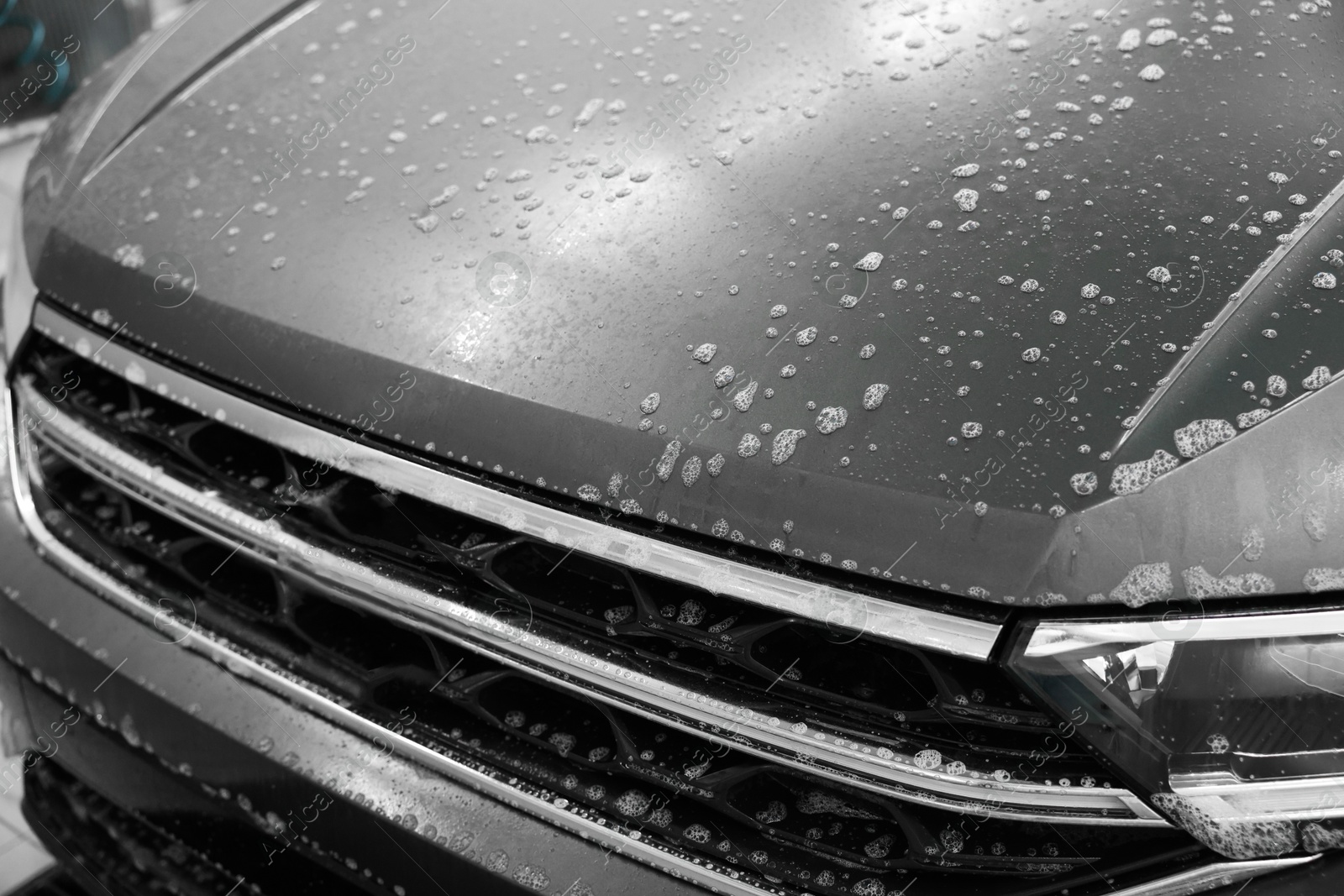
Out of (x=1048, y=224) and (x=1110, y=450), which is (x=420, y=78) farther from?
(x=1110, y=450)

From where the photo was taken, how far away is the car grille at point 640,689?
2.91 feet

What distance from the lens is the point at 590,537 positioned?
3.15 ft

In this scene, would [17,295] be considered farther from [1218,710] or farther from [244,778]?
→ [1218,710]

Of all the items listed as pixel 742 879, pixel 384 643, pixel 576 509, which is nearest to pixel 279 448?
pixel 384 643

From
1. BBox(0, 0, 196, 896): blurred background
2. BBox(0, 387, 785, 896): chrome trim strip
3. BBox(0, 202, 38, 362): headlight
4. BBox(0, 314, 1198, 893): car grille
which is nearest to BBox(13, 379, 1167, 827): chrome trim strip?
BBox(0, 314, 1198, 893): car grille

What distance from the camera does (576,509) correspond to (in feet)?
3.21

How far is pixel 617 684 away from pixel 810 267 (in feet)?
1.31

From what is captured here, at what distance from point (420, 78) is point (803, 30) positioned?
17.3 inches

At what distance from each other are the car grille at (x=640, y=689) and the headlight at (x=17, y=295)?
0.72 feet

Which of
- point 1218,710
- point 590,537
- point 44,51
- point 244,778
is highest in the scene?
point 590,537

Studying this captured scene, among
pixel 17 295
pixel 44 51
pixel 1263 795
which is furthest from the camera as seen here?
pixel 44 51

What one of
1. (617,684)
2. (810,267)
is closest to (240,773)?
(617,684)

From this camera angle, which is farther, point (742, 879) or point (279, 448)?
point (279, 448)

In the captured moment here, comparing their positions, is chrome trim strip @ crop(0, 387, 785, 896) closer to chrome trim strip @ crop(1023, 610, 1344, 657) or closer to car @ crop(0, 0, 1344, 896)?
car @ crop(0, 0, 1344, 896)
